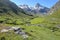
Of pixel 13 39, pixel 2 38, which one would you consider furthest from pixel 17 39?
pixel 2 38

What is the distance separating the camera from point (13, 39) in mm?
37594

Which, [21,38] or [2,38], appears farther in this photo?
[21,38]

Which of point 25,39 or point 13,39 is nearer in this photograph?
point 13,39

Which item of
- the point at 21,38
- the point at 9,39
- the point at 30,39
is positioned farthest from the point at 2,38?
the point at 30,39

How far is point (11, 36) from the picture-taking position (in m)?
39.1

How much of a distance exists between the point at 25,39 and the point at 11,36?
11.6ft

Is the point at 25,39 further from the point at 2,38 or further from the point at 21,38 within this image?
the point at 2,38

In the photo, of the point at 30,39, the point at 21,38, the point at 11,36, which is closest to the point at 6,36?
the point at 11,36

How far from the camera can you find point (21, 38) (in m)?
39.6

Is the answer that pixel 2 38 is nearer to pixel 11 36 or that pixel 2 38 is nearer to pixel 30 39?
pixel 11 36

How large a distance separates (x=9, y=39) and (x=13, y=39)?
2.97 ft

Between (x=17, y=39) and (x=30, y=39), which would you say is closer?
(x=17, y=39)

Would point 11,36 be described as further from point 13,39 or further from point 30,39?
point 30,39

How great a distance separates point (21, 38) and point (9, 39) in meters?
3.43
